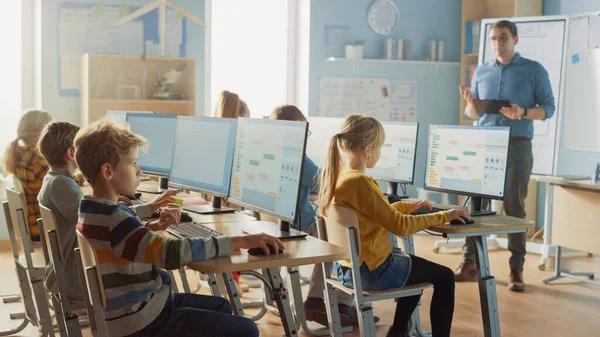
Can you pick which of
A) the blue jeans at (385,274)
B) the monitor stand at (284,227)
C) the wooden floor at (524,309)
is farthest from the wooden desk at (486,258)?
the monitor stand at (284,227)

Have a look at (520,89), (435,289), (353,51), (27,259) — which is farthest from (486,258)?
(353,51)

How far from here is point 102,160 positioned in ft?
7.64

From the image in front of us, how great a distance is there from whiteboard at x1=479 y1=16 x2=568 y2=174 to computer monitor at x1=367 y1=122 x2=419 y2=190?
225cm

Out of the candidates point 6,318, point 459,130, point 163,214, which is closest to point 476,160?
point 459,130

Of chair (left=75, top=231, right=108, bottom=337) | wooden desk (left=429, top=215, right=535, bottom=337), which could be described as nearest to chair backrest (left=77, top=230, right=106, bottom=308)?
chair (left=75, top=231, right=108, bottom=337)

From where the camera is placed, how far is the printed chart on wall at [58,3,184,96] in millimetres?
6094

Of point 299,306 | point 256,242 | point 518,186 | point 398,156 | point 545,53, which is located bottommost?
point 299,306

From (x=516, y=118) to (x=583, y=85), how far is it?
115 cm

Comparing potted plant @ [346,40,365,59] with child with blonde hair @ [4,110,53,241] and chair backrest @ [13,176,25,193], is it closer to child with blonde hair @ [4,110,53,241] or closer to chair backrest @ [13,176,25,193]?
child with blonde hair @ [4,110,53,241]

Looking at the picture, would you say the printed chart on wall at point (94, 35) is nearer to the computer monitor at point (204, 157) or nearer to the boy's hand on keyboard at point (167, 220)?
the computer monitor at point (204, 157)

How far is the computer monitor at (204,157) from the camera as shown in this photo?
3.17m

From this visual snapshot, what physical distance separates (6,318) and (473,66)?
480 centimetres

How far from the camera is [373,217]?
2.96 meters

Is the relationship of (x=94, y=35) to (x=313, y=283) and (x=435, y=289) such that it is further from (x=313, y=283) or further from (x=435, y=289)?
(x=435, y=289)
